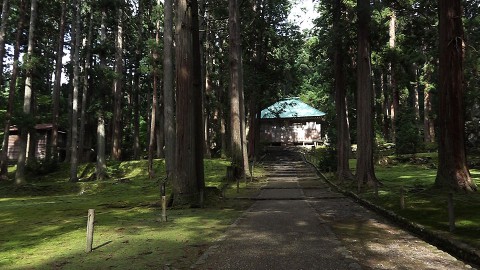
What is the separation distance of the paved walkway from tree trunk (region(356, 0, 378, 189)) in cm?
443

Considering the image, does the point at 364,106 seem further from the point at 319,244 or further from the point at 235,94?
the point at 319,244

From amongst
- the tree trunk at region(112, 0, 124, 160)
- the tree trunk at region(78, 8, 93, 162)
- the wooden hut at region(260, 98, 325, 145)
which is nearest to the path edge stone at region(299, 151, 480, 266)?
the tree trunk at region(112, 0, 124, 160)

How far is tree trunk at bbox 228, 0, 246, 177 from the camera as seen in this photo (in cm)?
2353

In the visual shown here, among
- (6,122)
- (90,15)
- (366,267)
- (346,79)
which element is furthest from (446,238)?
(90,15)

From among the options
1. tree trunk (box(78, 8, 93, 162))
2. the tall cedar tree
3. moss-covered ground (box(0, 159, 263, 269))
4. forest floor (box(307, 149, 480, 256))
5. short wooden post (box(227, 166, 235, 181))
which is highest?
tree trunk (box(78, 8, 93, 162))

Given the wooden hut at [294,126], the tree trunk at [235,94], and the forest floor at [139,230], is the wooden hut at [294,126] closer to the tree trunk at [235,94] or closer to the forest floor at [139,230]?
the tree trunk at [235,94]

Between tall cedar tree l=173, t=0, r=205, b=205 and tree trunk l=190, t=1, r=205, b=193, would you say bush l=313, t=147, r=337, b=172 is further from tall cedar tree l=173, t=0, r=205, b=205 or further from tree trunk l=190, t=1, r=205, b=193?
tall cedar tree l=173, t=0, r=205, b=205

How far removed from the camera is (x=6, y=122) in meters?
25.8

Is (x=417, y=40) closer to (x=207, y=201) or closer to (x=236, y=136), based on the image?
(x=236, y=136)

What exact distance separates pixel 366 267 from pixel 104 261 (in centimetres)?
414

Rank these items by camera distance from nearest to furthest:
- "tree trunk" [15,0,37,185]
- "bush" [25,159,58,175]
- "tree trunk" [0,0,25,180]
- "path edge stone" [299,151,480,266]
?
"path edge stone" [299,151,480,266]
"tree trunk" [15,0,37,185]
"tree trunk" [0,0,25,180]
"bush" [25,159,58,175]

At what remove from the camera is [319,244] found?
728cm

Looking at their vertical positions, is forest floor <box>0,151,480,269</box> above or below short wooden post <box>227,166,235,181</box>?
below

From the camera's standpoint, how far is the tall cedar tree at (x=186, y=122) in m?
13.4
